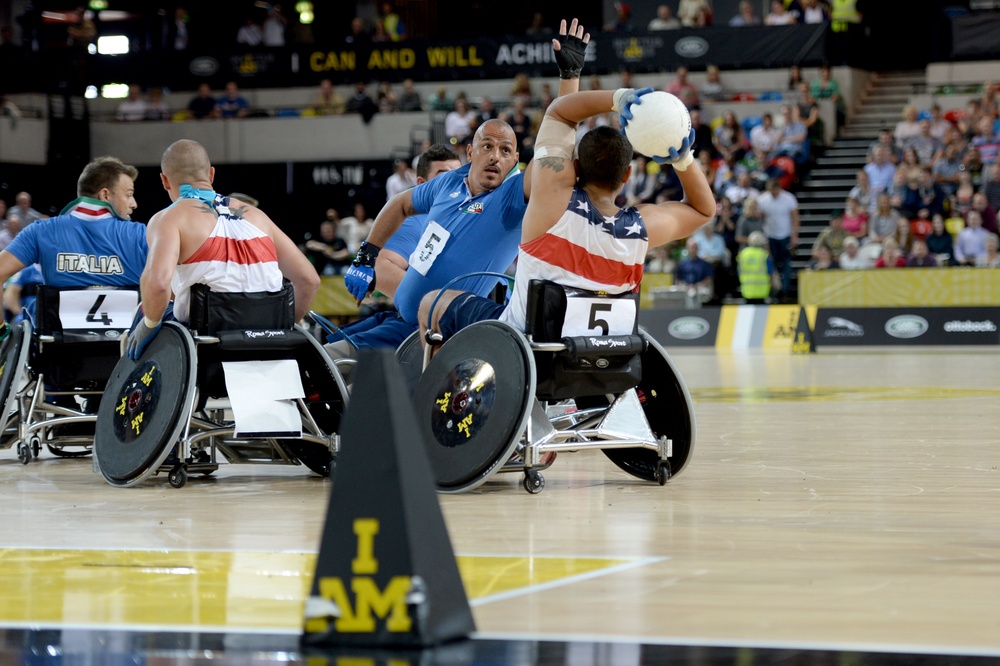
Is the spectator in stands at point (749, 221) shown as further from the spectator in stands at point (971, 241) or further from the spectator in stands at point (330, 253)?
the spectator in stands at point (330, 253)

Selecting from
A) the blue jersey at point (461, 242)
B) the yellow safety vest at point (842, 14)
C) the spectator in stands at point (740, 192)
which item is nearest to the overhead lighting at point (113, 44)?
the yellow safety vest at point (842, 14)

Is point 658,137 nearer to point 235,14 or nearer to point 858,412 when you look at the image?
point 858,412

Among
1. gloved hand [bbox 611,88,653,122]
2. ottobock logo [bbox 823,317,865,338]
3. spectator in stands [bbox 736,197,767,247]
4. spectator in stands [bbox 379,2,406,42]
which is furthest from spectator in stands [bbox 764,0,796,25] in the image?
gloved hand [bbox 611,88,653,122]

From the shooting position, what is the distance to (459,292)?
23.7 feet

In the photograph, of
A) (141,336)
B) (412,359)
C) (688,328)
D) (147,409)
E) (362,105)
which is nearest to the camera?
(147,409)

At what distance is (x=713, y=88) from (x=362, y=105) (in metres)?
7.30

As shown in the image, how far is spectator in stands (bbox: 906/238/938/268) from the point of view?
21766mm

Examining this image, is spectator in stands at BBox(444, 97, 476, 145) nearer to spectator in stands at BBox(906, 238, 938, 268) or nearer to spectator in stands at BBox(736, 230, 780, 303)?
spectator in stands at BBox(736, 230, 780, 303)

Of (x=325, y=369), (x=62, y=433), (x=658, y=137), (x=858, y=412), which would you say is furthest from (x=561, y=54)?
(x=858, y=412)

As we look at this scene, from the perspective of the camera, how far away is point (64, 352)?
8594 millimetres

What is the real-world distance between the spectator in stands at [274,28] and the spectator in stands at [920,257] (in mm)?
16276

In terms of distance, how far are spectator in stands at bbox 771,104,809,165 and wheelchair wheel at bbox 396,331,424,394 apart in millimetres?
18746

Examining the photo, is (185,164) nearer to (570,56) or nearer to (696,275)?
(570,56)

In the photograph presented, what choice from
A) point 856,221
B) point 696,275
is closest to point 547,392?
point 696,275
